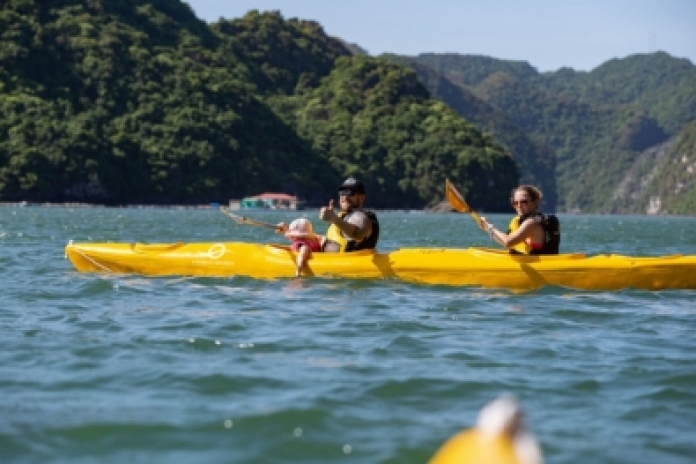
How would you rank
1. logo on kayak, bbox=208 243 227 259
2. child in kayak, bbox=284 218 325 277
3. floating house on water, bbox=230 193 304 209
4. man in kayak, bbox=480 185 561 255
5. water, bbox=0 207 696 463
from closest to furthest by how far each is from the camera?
water, bbox=0 207 696 463
man in kayak, bbox=480 185 561 255
child in kayak, bbox=284 218 325 277
logo on kayak, bbox=208 243 227 259
floating house on water, bbox=230 193 304 209

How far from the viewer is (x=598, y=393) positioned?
19.7 ft

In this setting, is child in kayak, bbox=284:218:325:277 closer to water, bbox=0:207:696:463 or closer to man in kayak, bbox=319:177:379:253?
man in kayak, bbox=319:177:379:253

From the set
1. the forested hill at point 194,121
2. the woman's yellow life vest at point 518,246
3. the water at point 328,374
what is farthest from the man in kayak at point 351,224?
A: the forested hill at point 194,121

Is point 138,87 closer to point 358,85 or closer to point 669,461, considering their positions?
point 358,85

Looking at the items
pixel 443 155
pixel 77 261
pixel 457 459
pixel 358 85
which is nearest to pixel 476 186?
pixel 443 155

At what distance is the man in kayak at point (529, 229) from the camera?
1080cm

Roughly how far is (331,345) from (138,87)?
102244 mm

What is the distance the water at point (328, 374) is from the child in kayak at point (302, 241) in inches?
46.0

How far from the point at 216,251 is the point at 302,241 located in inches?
39.6

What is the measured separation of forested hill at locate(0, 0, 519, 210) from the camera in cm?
9206

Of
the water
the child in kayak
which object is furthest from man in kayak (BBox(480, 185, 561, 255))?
the child in kayak

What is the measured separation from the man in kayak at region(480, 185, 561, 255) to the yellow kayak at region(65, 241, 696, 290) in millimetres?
158

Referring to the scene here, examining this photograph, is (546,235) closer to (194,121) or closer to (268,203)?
(268,203)

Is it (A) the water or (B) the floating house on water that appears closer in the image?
(A) the water
